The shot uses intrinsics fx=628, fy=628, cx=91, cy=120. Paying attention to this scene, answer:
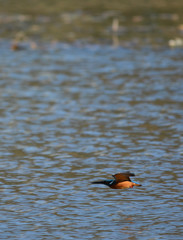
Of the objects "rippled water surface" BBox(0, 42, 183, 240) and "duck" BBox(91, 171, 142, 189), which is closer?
"rippled water surface" BBox(0, 42, 183, 240)

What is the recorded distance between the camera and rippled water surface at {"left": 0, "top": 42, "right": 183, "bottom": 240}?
6.35 metres

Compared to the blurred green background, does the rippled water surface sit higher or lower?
lower

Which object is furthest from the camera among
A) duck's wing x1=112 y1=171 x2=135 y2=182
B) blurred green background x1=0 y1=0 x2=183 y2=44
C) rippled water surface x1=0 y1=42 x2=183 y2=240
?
blurred green background x1=0 y1=0 x2=183 y2=44

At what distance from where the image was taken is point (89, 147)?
939cm

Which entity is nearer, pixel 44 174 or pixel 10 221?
pixel 10 221

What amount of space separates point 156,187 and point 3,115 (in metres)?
4.80

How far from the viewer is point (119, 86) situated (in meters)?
14.2

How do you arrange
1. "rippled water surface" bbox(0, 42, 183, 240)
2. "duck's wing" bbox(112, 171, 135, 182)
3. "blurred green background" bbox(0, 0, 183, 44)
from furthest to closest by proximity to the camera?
"blurred green background" bbox(0, 0, 183, 44)
"duck's wing" bbox(112, 171, 135, 182)
"rippled water surface" bbox(0, 42, 183, 240)

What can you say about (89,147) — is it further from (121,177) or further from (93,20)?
(93,20)

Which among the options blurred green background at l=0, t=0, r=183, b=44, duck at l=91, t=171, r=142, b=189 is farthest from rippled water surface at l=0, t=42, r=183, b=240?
blurred green background at l=0, t=0, r=183, b=44

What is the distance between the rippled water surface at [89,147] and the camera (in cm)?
635

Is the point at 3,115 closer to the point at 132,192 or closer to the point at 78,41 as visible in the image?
the point at 132,192

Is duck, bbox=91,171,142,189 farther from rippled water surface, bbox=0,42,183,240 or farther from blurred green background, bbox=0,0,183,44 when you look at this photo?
blurred green background, bbox=0,0,183,44

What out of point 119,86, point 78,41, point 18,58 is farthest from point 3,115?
point 78,41
